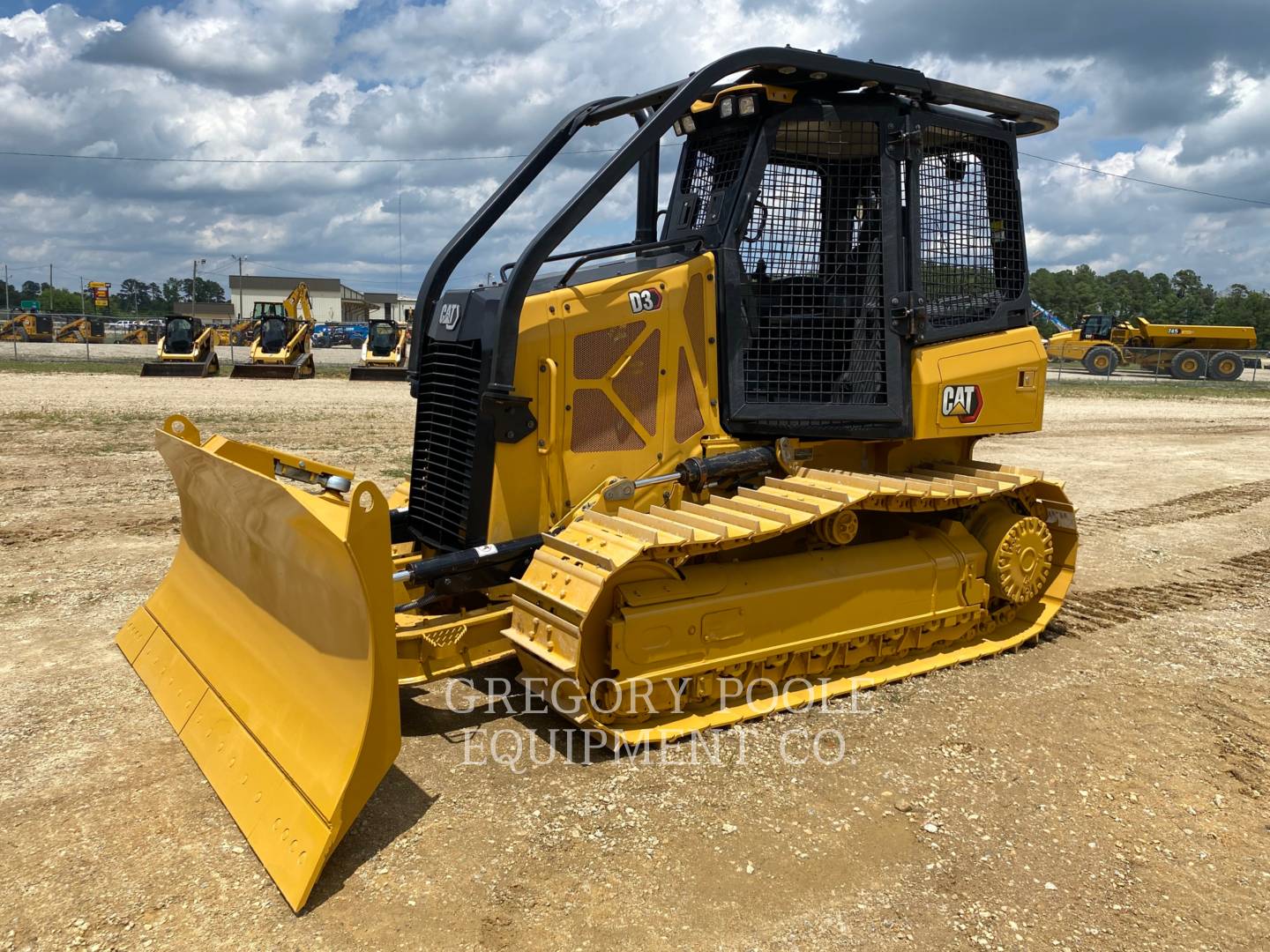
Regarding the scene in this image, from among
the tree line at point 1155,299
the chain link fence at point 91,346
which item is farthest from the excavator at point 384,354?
the tree line at point 1155,299

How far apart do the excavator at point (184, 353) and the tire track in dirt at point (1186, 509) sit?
25.8 meters

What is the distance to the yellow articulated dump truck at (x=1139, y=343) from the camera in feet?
130

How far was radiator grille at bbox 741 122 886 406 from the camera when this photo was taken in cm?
547

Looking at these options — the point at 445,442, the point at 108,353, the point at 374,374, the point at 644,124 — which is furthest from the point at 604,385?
the point at 108,353

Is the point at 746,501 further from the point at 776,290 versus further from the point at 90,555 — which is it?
the point at 90,555

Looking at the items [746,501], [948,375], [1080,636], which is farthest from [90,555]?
[1080,636]

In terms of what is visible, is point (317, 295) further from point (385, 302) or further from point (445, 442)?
point (445, 442)

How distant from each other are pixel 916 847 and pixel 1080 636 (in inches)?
125

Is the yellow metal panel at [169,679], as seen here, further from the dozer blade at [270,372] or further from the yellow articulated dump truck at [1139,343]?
the yellow articulated dump truck at [1139,343]

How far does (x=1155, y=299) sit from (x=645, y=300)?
95.7 m

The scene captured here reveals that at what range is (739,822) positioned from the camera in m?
3.95

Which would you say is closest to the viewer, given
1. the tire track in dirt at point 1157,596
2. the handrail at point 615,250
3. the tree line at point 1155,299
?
the handrail at point 615,250

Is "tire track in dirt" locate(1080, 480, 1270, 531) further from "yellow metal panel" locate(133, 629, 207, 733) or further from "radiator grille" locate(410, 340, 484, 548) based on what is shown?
"yellow metal panel" locate(133, 629, 207, 733)

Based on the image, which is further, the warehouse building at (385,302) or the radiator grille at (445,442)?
the warehouse building at (385,302)
